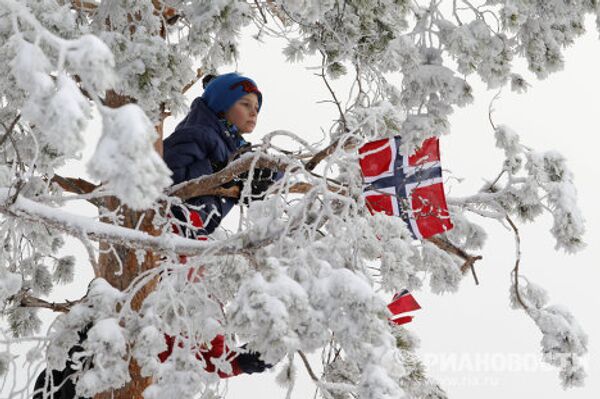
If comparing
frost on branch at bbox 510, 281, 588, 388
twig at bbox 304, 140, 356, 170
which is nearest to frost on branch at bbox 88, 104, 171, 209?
twig at bbox 304, 140, 356, 170

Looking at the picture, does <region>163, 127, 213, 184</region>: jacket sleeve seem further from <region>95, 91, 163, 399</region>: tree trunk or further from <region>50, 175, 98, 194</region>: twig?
<region>50, 175, 98, 194</region>: twig

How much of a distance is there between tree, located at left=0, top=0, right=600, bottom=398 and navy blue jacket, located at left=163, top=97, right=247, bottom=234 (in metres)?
0.36

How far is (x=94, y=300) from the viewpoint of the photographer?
12.6 feet

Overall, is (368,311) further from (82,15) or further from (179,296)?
(82,15)

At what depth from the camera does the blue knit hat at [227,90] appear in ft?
19.4

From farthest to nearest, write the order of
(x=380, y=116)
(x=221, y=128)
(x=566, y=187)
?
(x=221, y=128)
(x=566, y=187)
(x=380, y=116)

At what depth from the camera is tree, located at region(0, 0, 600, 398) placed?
2283 mm

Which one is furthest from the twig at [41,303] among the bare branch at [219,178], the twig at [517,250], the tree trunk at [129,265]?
the twig at [517,250]

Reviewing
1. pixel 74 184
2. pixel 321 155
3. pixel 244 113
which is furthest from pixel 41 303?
pixel 321 155

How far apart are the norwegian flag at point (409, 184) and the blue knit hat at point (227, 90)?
67.4 inches

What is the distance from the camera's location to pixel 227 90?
5.93 metres

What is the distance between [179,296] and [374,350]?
1227 millimetres

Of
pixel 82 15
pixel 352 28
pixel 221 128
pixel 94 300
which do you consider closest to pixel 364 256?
pixel 94 300

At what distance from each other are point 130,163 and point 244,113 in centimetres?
399
